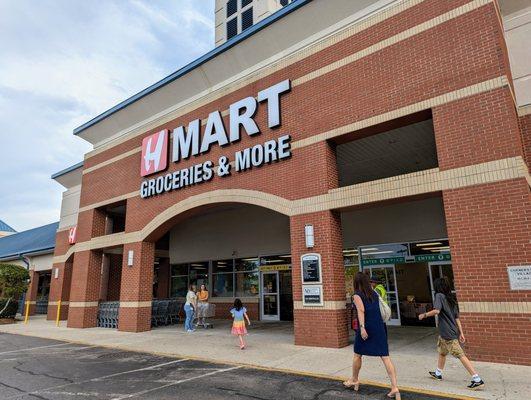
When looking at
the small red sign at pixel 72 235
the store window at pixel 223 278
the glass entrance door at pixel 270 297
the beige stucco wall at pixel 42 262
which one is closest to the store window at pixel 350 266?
the glass entrance door at pixel 270 297

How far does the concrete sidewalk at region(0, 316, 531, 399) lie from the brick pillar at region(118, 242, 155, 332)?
20.7 inches

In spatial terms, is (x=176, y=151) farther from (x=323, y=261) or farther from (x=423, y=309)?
(x=423, y=309)

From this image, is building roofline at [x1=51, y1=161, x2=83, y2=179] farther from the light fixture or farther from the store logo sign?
the light fixture

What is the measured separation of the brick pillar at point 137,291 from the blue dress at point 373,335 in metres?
11.8

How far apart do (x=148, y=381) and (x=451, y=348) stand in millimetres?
5685

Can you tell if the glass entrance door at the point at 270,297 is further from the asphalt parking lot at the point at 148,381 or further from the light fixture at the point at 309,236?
the asphalt parking lot at the point at 148,381

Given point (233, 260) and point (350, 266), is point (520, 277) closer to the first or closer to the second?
point (350, 266)

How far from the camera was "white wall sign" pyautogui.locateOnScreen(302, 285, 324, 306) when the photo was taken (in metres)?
10.9

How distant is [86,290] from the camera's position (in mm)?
18516

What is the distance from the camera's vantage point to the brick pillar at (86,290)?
724 inches

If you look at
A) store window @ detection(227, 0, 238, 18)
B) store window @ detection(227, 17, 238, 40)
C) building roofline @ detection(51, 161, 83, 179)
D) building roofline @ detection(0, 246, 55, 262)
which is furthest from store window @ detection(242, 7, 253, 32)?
building roofline @ detection(0, 246, 55, 262)

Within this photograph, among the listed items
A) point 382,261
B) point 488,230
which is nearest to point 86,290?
point 382,261

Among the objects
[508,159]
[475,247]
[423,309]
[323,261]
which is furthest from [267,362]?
[423,309]

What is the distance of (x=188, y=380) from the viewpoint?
7688 mm
